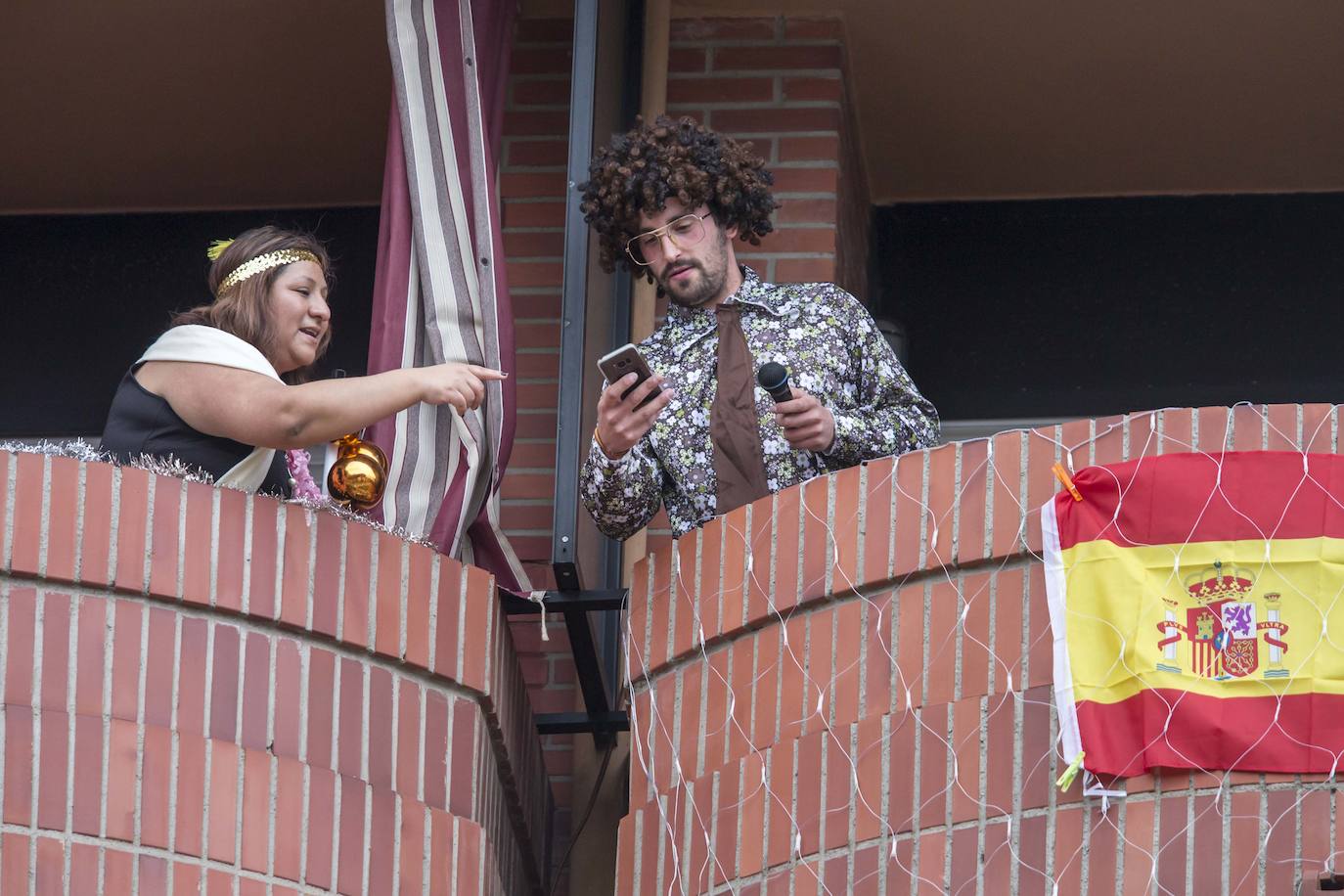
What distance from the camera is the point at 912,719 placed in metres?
4.60

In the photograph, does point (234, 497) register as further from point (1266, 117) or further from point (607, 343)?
point (1266, 117)

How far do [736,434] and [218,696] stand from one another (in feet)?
4.32

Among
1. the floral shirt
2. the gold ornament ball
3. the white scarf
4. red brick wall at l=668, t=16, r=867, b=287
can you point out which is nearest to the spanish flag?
the floral shirt

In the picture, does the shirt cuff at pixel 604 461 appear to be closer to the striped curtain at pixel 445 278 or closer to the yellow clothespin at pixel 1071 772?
the striped curtain at pixel 445 278

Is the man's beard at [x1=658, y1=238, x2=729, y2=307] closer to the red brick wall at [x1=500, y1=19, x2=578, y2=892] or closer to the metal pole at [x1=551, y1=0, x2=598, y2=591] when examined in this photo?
the metal pole at [x1=551, y1=0, x2=598, y2=591]

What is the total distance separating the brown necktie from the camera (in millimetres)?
5281

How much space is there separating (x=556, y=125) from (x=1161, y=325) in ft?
6.42

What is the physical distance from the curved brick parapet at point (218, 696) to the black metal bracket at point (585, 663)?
362 mm

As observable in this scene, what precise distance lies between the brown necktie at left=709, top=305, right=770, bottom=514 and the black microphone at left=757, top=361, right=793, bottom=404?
0.90ft

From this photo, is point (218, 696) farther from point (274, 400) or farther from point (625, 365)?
point (625, 365)

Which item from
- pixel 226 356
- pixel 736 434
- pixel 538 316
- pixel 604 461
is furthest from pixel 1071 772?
pixel 538 316

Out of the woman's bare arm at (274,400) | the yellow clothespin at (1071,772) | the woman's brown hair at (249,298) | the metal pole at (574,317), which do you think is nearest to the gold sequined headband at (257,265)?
the woman's brown hair at (249,298)

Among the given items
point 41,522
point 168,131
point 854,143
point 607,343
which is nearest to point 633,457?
point 607,343

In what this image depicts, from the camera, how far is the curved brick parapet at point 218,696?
447 centimetres
